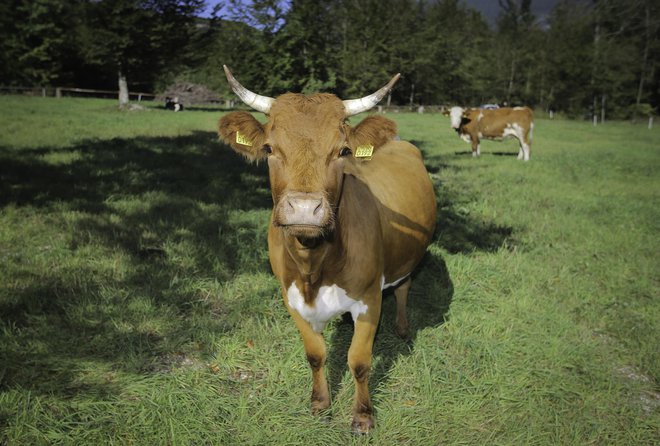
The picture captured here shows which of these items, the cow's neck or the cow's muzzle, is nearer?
the cow's muzzle

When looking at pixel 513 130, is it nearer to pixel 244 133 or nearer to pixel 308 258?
pixel 244 133

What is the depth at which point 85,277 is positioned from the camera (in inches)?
172

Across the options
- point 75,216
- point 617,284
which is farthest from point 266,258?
point 617,284

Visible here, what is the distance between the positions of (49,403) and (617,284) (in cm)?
569

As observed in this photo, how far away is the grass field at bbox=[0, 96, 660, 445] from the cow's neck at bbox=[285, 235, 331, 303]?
3.19ft

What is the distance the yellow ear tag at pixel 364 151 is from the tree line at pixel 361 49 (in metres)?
13.5

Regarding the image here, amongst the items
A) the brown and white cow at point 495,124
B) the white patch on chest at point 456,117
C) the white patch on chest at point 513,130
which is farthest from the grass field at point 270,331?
the white patch on chest at point 456,117

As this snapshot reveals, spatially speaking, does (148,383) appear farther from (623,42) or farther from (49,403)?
(623,42)

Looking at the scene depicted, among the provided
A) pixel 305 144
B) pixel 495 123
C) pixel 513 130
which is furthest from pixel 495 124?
pixel 305 144

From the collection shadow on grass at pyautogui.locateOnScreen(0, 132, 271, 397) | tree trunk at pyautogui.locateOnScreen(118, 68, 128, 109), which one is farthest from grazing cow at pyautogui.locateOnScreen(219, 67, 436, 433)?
tree trunk at pyautogui.locateOnScreen(118, 68, 128, 109)

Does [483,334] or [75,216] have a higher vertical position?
[75,216]

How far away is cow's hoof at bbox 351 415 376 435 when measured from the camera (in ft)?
8.97

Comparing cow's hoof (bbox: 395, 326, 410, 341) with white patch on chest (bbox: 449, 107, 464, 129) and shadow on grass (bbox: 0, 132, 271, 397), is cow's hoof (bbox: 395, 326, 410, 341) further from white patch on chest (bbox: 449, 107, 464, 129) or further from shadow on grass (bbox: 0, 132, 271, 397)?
white patch on chest (bbox: 449, 107, 464, 129)

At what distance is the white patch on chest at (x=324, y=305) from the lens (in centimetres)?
Result: 263
